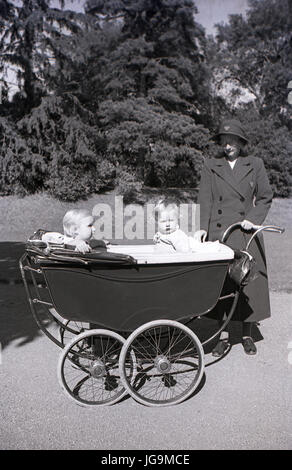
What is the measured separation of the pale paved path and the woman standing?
15.2 inches

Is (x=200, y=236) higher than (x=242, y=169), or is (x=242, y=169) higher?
(x=242, y=169)

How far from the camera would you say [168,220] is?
339 cm

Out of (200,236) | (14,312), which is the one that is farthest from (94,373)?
(14,312)

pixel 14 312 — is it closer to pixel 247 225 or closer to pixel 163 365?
pixel 163 365

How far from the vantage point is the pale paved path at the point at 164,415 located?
2654 millimetres

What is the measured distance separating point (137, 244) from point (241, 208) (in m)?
3.67

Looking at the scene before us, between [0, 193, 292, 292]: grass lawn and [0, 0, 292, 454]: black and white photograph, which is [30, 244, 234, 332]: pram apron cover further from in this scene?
[0, 193, 292, 292]: grass lawn

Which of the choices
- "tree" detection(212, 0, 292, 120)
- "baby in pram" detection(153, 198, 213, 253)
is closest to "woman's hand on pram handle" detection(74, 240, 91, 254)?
"baby in pram" detection(153, 198, 213, 253)

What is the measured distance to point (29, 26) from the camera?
55.8ft

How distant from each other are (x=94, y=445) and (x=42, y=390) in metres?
0.82

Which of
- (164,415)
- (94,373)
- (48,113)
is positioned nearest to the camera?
(164,415)

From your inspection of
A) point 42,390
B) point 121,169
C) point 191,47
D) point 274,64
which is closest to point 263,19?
point 274,64
